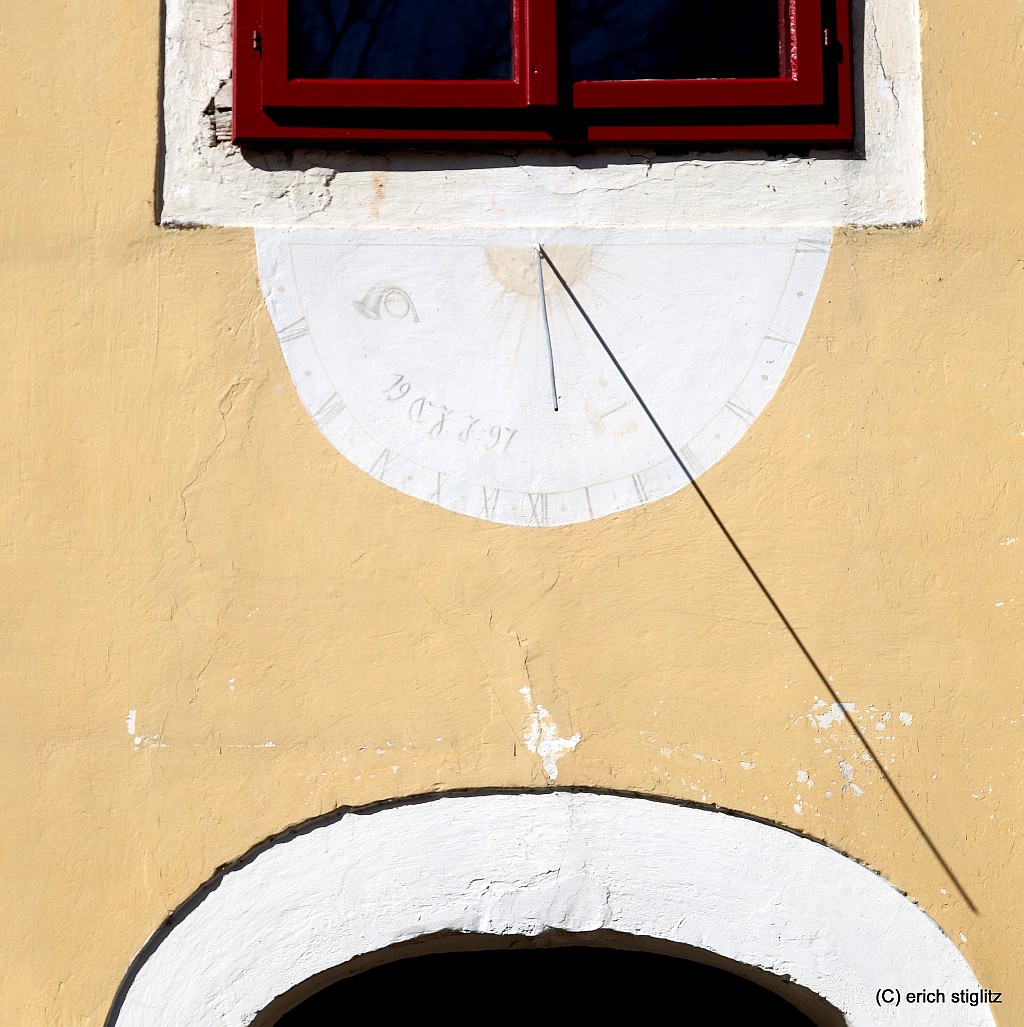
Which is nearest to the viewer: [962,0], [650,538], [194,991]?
[194,991]

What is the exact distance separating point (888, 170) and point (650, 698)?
4.08 ft

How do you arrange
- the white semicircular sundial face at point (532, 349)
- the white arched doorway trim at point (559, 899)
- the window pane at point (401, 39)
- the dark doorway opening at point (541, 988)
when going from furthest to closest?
the dark doorway opening at point (541, 988) < the window pane at point (401, 39) < the white semicircular sundial face at point (532, 349) < the white arched doorway trim at point (559, 899)

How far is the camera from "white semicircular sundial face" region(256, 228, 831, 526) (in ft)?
9.40

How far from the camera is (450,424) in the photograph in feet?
9.44

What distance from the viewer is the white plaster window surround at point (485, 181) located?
Answer: 2938 mm

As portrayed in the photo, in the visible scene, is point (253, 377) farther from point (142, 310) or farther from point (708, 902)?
point (708, 902)

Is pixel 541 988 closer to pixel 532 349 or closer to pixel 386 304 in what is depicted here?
pixel 532 349

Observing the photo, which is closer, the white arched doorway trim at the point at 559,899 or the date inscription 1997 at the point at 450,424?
the white arched doorway trim at the point at 559,899

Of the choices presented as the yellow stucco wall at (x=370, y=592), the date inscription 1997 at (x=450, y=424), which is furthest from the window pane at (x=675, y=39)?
the date inscription 1997 at (x=450, y=424)

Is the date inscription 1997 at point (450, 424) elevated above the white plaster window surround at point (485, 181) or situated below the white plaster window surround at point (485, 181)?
below

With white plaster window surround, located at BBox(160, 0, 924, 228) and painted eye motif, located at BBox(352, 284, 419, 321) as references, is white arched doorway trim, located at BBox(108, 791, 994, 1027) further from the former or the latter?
white plaster window surround, located at BBox(160, 0, 924, 228)

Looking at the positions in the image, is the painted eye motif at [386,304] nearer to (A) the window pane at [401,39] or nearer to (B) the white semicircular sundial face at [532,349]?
(B) the white semicircular sundial face at [532,349]

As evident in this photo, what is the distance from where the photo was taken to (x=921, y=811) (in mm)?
2783

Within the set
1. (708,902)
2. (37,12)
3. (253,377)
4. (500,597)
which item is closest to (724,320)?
(500,597)
